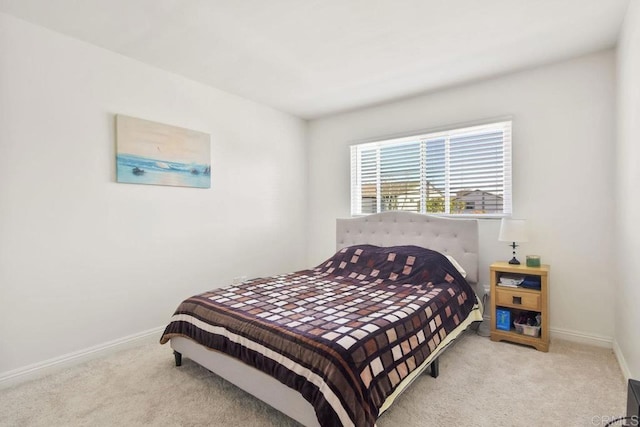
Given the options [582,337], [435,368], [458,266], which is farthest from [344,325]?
[582,337]

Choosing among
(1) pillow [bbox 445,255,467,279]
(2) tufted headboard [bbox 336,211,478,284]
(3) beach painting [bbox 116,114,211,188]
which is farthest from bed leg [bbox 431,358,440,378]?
(3) beach painting [bbox 116,114,211,188]

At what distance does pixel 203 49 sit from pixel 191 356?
2.40m

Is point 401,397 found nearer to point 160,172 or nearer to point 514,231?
point 514,231

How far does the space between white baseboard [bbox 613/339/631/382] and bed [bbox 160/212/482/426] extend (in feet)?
3.13

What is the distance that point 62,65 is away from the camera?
2.45 m

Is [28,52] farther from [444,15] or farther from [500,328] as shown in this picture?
[500,328]

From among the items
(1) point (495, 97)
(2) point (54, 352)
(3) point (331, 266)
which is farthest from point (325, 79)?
(2) point (54, 352)

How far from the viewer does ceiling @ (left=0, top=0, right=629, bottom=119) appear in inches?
83.2

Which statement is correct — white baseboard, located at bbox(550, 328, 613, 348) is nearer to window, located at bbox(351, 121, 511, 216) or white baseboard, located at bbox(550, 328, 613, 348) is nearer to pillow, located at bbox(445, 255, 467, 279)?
pillow, located at bbox(445, 255, 467, 279)

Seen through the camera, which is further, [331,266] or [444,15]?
[331,266]

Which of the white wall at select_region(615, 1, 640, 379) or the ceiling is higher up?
the ceiling

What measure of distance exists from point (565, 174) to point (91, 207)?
4.02 m

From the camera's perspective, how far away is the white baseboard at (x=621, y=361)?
83.0 inches

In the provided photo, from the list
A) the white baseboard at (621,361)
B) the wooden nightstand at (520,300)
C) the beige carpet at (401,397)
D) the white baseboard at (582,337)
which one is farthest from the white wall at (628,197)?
the wooden nightstand at (520,300)
